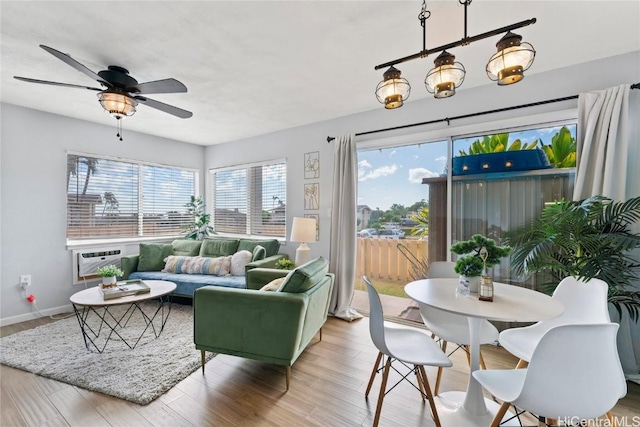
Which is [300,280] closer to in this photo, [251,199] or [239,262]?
[239,262]

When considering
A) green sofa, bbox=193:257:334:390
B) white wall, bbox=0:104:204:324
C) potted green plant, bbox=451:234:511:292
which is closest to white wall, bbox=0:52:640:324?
white wall, bbox=0:104:204:324

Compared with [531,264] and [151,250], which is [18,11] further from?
[531,264]

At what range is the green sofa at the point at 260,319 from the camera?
2.01 meters

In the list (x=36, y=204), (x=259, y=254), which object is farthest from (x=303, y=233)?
(x=36, y=204)

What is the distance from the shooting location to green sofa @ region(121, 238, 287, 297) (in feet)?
12.0

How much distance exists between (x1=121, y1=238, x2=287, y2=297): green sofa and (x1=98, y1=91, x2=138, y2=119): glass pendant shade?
7.01 ft

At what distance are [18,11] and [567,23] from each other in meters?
3.70

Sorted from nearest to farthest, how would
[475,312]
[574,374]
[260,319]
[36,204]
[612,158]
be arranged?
[574,374], [475,312], [260,319], [612,158], [36,204]

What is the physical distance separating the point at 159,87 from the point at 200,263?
2552 mm

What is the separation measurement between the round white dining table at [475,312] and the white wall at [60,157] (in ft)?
6.24

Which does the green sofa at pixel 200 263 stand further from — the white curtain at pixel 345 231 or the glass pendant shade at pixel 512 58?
the glass pendant shade at pixel 512 58

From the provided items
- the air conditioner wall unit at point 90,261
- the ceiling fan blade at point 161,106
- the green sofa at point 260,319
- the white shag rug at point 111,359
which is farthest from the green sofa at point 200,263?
the ceiling fan blade at point 161,106

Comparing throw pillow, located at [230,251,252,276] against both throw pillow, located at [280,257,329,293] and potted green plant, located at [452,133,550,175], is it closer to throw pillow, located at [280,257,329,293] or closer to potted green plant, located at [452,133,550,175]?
throw pillow, located at [280,257,329,293]

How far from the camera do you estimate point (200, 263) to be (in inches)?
158
